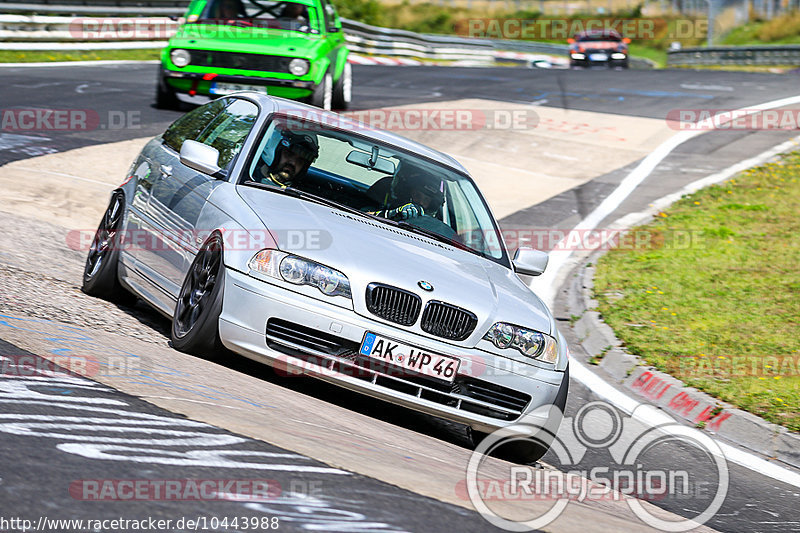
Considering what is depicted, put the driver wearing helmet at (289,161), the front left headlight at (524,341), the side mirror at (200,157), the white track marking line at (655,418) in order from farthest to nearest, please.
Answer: the driver wearing helmet at (289,161) → the side mirror at (200,157) → the white track marking line at (655,418) → the front left headlight at (524,341)

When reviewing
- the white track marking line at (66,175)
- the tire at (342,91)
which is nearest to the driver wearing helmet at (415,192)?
the white track marking line at (66,175)

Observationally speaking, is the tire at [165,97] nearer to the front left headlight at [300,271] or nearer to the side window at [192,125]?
the side window at [192,125]

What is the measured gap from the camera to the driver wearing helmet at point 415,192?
667 centimetres

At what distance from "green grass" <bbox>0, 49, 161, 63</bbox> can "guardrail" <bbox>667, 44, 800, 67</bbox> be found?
2251 cm

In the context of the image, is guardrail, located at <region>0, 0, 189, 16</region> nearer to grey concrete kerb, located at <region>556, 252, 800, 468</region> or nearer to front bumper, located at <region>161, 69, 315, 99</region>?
front bumper, located at <region>161, 69, 315, 99</region>

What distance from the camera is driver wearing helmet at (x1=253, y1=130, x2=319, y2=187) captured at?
6363 mm

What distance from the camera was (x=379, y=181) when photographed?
6871 mm

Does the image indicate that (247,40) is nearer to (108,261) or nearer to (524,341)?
(108,261)

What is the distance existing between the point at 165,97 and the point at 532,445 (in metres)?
11.5

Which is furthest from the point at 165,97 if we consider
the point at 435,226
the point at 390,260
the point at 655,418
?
the point at 390,260

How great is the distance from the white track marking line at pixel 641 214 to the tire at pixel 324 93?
4.50 m

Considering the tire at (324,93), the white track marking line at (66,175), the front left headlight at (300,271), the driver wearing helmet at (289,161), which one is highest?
the driver wearing helmet at (289,161)

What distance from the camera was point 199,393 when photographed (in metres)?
4.77

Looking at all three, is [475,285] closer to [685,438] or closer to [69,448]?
[685,438]
